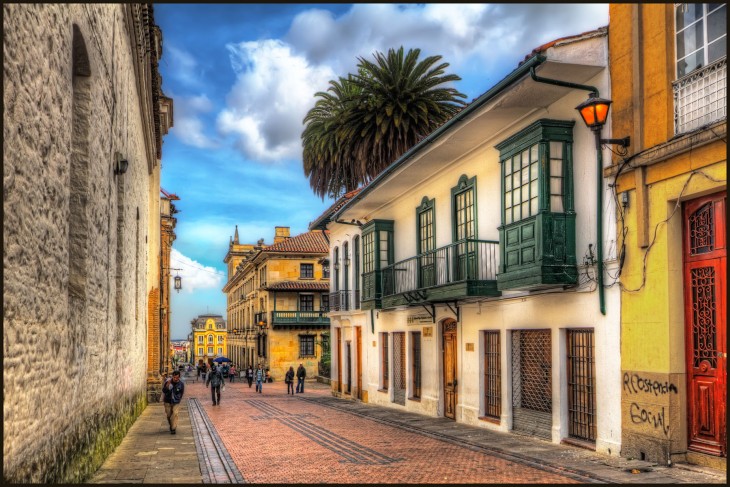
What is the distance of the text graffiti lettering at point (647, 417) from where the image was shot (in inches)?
422

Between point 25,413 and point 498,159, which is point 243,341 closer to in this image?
point 498,159

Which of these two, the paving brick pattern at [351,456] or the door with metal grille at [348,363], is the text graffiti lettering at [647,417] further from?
the door with metal grille at [348,363]

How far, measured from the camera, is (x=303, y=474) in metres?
10.8

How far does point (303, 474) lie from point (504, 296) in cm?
660

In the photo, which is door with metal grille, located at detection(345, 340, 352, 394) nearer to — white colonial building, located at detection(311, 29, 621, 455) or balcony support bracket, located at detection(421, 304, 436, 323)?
white colonial building, located at detection(311, 29, 621, 455)

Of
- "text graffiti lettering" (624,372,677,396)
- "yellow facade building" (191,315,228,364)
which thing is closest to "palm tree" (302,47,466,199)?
"text graffiti lettering" (624,372,677,396)

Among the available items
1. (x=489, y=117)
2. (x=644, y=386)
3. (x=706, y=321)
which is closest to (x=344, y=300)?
(x=489, y=117)

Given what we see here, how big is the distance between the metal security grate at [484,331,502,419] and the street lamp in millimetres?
4520

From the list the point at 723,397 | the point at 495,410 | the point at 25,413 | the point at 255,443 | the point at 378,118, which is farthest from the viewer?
the point at 378,118

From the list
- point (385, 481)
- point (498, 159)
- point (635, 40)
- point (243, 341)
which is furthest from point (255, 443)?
point (243, 341)

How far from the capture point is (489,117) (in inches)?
580

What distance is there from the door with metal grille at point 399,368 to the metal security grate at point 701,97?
1344 centimetres

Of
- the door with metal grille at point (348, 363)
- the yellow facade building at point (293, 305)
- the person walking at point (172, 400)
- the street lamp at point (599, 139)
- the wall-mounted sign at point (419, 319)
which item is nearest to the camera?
the street lamp at point (599, 139)

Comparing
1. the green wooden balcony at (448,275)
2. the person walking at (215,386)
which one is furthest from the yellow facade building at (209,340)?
the green wooden balcony at (448,275)
